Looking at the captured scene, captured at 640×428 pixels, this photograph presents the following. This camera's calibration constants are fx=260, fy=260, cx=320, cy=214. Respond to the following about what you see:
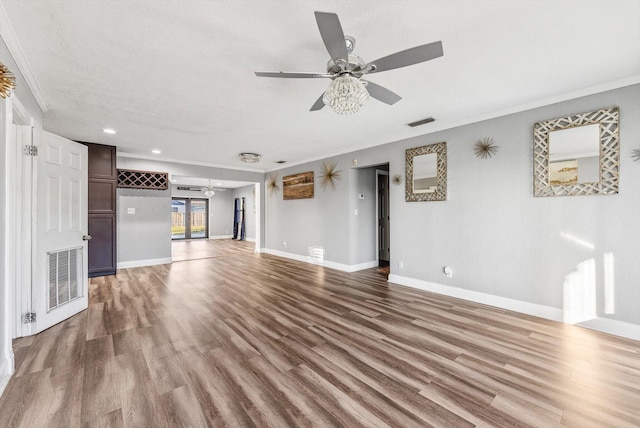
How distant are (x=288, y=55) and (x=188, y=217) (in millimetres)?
11522

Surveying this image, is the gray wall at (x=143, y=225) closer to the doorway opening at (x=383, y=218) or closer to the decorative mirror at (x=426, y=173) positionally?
the doorway opening at (x=383, y=218)

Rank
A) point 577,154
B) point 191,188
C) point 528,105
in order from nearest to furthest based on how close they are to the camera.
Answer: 1. point 577,154
2. point 528,105
3. point 191,188

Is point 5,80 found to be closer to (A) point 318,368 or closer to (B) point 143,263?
(A) point 318,368

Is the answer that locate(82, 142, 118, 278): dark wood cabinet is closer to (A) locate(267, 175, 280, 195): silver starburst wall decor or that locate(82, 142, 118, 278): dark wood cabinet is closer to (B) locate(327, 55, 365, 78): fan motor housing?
(A) locate(267, 175, 280, 195): silver starburst wall decor

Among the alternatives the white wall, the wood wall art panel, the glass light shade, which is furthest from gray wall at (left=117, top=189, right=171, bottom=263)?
the glass light shade

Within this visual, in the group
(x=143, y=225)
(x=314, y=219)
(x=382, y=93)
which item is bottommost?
(x=143, y=225)

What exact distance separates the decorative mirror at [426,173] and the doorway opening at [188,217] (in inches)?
411

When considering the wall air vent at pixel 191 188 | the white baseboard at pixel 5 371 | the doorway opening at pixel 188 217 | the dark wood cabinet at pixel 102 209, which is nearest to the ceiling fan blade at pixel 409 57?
the white baseboard at pixel 5 371

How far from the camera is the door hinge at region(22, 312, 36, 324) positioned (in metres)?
Answer: 2.63

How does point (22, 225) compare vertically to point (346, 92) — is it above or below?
below

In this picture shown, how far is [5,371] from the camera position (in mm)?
1915

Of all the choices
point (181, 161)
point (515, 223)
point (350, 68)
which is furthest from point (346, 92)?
point (181, 161)

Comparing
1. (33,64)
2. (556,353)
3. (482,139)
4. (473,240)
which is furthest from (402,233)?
(33,64)

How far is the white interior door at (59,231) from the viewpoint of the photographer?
2752 mm
